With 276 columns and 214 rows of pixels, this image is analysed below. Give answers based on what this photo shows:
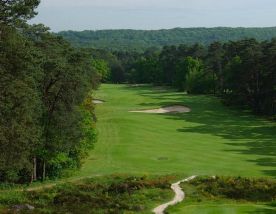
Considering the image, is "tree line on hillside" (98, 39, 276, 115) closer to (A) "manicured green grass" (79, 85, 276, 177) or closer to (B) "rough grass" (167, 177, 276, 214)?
(A) "manicured green grass" (79, 85, 276, 177)

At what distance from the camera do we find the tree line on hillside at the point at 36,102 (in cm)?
3148

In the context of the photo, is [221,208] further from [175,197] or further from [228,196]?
[228,196]

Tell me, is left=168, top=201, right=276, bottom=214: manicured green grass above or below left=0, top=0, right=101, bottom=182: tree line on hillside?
below

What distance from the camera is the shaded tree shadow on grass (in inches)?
2330

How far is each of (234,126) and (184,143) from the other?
17.9 m

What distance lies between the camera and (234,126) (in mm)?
78750

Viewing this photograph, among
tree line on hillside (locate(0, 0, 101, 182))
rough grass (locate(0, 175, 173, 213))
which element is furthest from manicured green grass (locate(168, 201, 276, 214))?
tree line on hillside (locate(0, 0, 101, 182))

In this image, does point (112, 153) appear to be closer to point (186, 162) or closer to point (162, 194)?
point (186, 162)

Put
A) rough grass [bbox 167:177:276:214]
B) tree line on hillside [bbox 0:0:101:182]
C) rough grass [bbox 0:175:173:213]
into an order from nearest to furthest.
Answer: rough grass [bbox 167:177:276:214]
tree line on hillside [bbox 0:0:101:182]
rough grass [bbox 0:175:173:213]

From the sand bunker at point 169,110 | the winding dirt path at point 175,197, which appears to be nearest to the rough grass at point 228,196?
the winding dirt path at point 175,197

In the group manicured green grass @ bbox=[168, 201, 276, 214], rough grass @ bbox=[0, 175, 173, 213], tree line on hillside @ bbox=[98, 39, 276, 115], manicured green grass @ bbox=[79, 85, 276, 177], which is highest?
tree line on hillside @ bbox=[98, 39, 276, 115]

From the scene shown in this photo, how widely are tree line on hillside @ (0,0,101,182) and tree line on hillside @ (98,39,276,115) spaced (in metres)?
49.1

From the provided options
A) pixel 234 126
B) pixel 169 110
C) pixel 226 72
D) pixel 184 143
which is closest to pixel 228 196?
pixel 184 143

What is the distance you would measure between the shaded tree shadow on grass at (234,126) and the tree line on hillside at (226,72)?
13.4 ft
